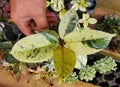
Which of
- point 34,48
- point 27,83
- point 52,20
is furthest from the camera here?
point 27,83

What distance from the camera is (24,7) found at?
595 millimetres

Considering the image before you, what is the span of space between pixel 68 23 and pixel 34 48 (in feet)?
0.29

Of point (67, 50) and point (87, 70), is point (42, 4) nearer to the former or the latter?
point (67, 50)

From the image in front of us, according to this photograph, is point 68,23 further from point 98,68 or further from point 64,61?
point 98,68

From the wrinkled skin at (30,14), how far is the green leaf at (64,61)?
10 centimetres

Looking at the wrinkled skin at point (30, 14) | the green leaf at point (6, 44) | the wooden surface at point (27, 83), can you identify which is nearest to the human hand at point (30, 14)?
the wrinkled skin at point (30, 14)

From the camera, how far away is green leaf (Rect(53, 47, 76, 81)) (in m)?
0.54

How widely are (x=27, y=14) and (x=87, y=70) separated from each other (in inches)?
9.6

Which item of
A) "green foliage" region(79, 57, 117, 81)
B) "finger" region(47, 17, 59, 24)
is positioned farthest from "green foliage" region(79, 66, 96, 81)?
"finger" region(47, 17, 59, 24)

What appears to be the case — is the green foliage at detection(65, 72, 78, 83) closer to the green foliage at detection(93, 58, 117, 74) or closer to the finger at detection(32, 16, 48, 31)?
the green foliage at detection(93, 58, 117, 74)

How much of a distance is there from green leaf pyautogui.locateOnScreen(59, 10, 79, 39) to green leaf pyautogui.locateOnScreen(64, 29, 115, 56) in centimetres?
2

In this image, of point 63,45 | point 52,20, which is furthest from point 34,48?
point 52,20

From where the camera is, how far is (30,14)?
607mm

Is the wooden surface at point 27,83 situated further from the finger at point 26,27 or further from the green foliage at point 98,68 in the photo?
the finger at point 26,27
